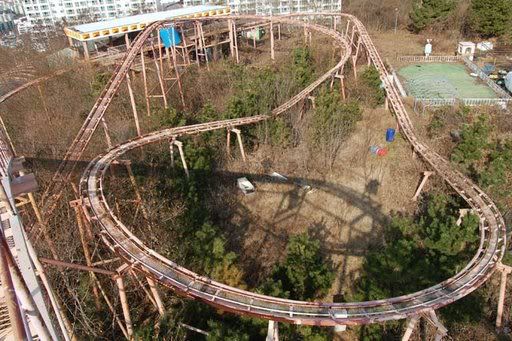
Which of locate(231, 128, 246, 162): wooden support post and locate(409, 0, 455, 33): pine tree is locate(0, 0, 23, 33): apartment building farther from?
locate(231, 128, 246, 162): wooden support post

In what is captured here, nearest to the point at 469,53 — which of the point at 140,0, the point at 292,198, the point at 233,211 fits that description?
the point at 292,198

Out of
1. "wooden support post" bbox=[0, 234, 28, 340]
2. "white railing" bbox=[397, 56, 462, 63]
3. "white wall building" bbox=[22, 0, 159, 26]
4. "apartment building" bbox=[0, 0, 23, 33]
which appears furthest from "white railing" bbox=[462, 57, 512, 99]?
"apartment building" bbox=[0, 0, 23, 33]

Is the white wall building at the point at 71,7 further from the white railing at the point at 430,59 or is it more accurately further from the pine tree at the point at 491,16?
the pine tree at the point at 491,16

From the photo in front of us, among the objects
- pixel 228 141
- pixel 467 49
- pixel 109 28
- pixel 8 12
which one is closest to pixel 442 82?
pixel 467 49

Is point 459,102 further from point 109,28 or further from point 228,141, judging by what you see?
point 109,28

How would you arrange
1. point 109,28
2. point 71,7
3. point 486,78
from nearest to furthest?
point 486,78, point 109,28, point 71,7

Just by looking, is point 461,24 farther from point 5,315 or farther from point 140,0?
point 140,0

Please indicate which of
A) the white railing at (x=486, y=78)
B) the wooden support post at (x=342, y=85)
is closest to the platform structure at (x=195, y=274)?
the wooden support post at (x=342, y=85)

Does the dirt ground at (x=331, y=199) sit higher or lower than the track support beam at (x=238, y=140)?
lower
